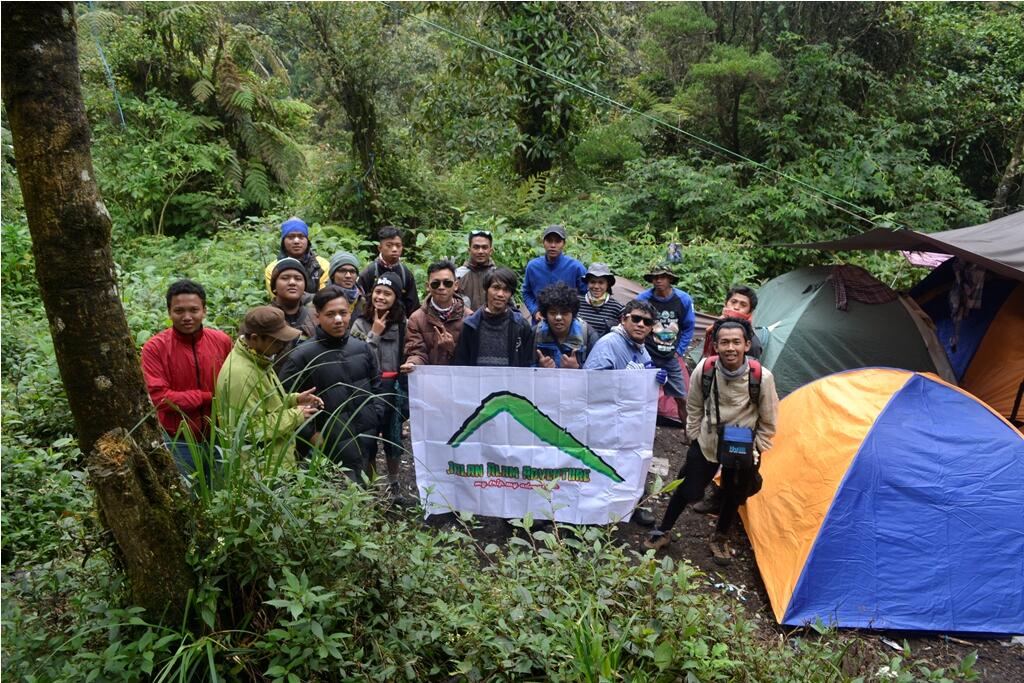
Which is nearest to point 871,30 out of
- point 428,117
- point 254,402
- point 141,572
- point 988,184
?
point 988,184

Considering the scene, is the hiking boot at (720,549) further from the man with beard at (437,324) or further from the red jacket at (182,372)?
the red jacket at (182,372)

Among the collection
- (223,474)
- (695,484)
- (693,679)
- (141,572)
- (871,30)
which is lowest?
(695,484)

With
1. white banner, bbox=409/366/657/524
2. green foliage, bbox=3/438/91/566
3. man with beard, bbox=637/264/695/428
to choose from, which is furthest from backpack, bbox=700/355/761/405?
green foliage, bbox=3/438/91/566

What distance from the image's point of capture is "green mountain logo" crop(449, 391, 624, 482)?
4.50 meters

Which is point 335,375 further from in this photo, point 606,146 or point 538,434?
point 606,146

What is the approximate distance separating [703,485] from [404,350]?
7.18 ft

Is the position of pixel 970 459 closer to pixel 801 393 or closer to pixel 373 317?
pixel 801 393

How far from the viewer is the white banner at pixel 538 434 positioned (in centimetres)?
448

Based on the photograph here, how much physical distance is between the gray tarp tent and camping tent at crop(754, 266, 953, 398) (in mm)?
404

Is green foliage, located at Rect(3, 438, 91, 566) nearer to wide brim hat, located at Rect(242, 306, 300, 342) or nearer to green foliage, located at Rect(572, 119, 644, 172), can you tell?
wide brim hat, located at Rect(242, 306, 300, 342)

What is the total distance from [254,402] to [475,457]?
5.20ft

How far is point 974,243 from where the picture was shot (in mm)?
5262

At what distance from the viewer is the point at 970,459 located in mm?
4289

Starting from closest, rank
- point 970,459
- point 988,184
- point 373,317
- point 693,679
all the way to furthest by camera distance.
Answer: point 693,679, point 970,459, point 373,317, point 988,184
